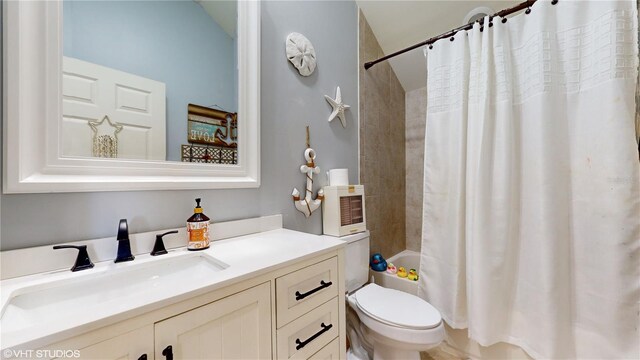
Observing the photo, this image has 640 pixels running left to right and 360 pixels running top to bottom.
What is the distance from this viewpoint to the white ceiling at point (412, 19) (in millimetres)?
1711

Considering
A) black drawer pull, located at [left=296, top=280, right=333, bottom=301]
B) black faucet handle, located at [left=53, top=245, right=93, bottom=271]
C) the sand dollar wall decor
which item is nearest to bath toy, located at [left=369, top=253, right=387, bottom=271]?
black drawer pull, located at [left=296, top=280, right=333, bottom=301]

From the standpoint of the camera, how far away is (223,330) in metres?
0.63

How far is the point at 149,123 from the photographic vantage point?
941mm

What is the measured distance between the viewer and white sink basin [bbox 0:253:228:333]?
0.51 meters

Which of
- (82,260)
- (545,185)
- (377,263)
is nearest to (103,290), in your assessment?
(82,260)

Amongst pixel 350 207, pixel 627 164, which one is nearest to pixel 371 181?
pixel 350 207

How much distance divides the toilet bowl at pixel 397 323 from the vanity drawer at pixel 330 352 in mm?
313

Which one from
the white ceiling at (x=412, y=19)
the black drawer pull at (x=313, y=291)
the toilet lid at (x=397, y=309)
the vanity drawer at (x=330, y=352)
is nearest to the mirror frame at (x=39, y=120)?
the black drawer pull at (x=313, y=291)

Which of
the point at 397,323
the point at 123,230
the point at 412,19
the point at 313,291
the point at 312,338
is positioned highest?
the point at 412,19

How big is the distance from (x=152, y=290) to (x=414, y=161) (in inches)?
93.9

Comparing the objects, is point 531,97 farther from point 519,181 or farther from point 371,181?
point 371,181

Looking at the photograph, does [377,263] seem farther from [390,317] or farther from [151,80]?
[151,80]

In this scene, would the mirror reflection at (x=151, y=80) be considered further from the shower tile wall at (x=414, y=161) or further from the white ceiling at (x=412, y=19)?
the shower tile wall at (x=414, y=161)

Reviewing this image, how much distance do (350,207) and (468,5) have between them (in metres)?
1.64
